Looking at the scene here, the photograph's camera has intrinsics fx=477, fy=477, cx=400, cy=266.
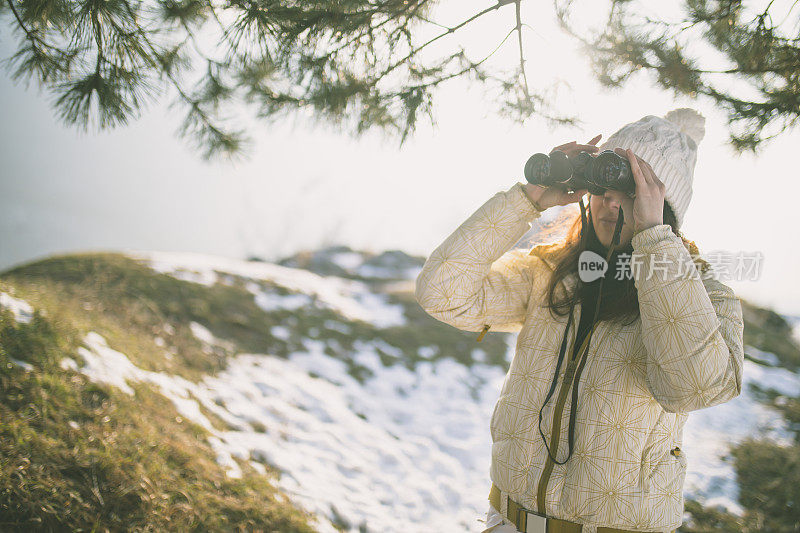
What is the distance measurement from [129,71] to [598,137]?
1725 millimetres

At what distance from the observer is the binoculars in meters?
1.24

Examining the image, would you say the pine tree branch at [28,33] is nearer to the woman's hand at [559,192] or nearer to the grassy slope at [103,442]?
the grassy slope at [103,442]

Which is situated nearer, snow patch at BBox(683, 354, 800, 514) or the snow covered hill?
the snow covered hill

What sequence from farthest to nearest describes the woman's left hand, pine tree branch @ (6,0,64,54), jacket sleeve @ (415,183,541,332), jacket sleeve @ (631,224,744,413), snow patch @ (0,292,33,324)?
snow patch @ (0,292,33,324), pine tree branch @ (6,0,64,54), jacket sleeve @ (415,183,541,332), the woman's left hand, jacket sleeve @ (631,224,744,413)

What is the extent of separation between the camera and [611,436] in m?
1.16

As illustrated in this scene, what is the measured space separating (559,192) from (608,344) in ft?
1.58

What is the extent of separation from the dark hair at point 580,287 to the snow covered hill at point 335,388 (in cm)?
176

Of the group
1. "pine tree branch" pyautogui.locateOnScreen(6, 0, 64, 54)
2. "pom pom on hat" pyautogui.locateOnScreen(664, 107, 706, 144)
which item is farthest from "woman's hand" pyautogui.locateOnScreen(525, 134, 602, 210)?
"pine tree branch" pyautogui.locateOnScreen(6, 0, 64, 54)

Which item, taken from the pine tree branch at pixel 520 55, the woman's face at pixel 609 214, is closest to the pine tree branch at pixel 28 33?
the pine tree branch at pixel 520 55

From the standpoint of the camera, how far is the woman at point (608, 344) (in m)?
1.09

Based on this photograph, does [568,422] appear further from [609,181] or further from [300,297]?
[300,297]

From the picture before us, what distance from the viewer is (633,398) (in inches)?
46.4

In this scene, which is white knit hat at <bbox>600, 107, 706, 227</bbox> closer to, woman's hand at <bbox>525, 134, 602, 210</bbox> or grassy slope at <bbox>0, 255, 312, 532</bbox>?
woman's hand at <bbox>525, 134, 602, 210</bbox>

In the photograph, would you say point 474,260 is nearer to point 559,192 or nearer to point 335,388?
point 559,192
